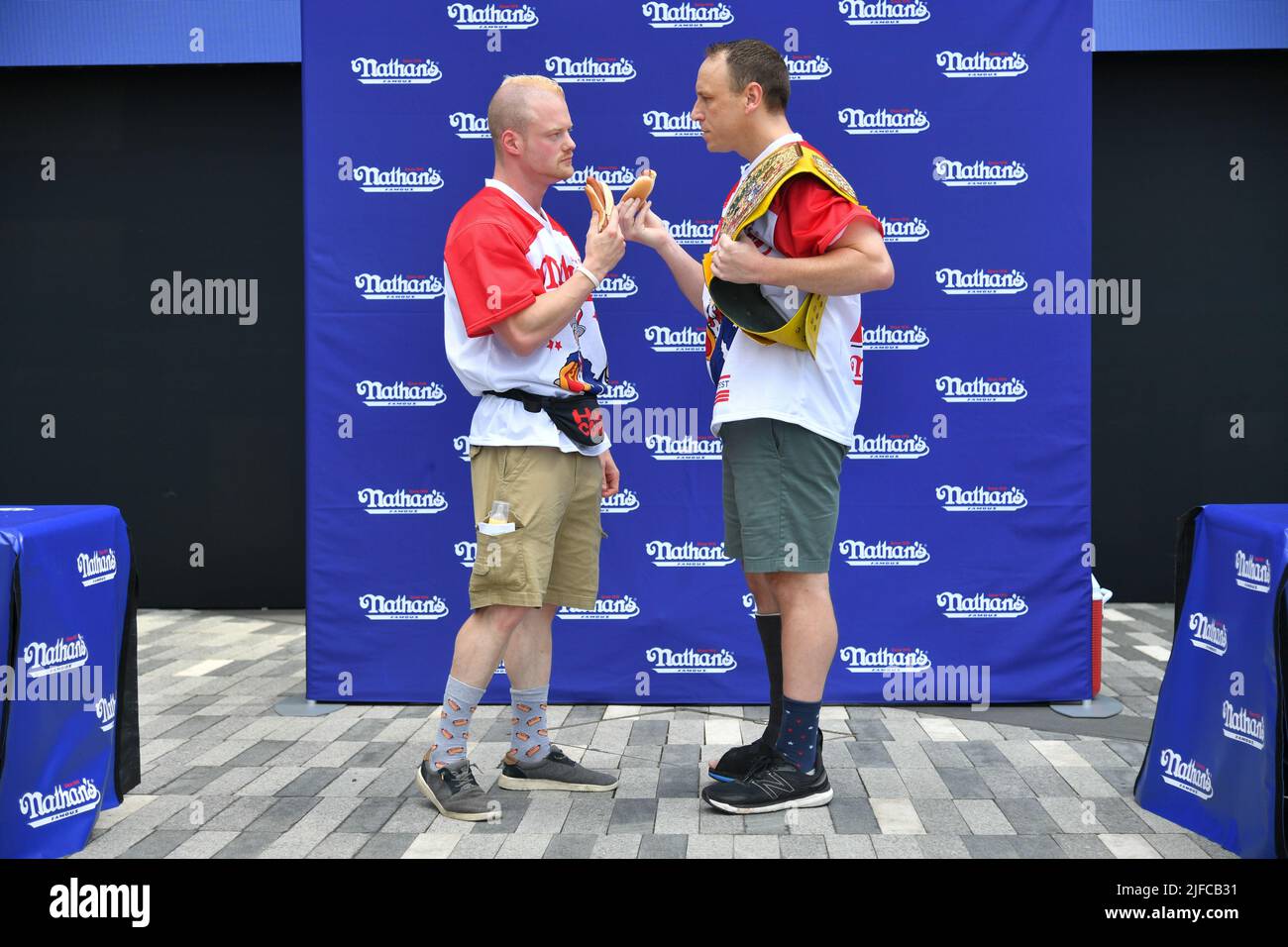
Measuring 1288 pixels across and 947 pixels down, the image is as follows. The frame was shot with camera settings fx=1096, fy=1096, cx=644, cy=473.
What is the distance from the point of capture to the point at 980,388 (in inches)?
143

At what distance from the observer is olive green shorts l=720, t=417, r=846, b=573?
2.58 metres

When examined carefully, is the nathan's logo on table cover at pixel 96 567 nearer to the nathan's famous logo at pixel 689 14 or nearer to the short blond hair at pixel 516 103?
the short blond hair at pixel 516 103

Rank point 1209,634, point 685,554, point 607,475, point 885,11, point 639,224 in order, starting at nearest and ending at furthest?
1. point 1209,634
2. point 639,224
3. point 607,475
4. point 885,11
5. point 685,554

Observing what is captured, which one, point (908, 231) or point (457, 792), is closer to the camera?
point (457, 792)

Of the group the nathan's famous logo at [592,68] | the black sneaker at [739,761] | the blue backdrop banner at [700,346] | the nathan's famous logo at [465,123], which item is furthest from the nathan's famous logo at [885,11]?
the black sneaker at [739,761]

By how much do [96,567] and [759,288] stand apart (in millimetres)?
1603

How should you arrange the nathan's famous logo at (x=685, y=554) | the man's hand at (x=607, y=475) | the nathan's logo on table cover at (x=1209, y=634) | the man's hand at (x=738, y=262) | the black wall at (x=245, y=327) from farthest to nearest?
the black wall at (x=245, y=327) < the nathan's famous logo at (x=685, y=554) < the man's hand at (x=607, y=475) < the man's hand at (x=738, y=262) < the nathan's logo on table cover at (x=1209, y=634)

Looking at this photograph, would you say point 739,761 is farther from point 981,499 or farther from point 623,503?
point 981,499

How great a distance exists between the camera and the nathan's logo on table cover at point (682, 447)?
3666 mm

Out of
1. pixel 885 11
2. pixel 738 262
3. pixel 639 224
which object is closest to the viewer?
pixel 738 262

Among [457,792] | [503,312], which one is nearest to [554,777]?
[457,792]

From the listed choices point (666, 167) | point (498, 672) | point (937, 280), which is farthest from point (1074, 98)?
point (498, 672)

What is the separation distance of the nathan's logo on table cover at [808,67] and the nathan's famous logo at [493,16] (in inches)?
33.4

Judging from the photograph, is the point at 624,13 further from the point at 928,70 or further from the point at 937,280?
the point at 937,280
